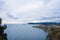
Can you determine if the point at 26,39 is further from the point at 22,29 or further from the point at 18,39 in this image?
the point at 22,29

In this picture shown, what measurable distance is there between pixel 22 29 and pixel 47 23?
16.1ft

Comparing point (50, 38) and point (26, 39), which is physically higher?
point (26, 39)

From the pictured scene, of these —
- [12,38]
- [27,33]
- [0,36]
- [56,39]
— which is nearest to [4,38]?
[0,36]

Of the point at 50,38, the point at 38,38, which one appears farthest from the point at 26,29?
the point at 50,38

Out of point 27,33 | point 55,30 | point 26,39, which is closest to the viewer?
point 55,30

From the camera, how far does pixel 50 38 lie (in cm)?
1164

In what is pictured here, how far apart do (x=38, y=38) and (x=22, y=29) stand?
346 cm

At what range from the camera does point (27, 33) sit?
1658 cm

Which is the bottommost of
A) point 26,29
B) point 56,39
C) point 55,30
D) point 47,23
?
Result: point 56,39

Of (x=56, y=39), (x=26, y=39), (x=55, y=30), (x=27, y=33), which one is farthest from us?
(x=27, y=33)

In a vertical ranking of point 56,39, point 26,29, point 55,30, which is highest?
point 26,29

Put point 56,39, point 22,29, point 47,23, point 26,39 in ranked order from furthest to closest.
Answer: point 22,29, point 26,39, point 47,23, point 56,39

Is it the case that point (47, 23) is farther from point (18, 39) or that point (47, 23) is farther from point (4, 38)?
point (4, 38)

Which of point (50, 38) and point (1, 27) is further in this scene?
point (50, 38)
